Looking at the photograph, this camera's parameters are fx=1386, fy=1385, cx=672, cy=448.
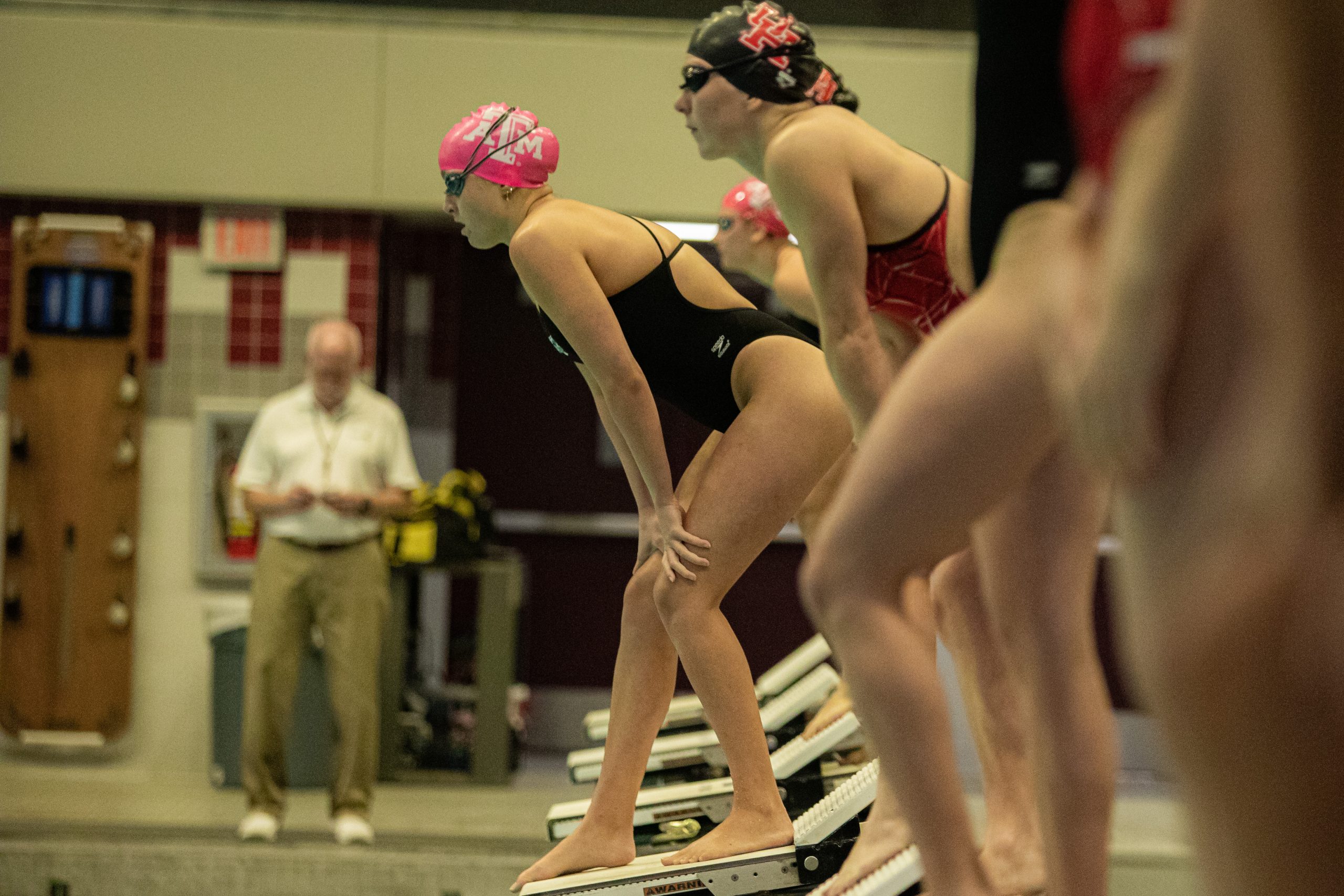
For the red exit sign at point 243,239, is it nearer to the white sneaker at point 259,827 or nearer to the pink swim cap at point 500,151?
the white sneaker at point 259,827

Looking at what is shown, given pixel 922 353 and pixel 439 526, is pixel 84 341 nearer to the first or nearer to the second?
pixel 439 526

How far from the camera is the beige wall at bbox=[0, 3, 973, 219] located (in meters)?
7.57

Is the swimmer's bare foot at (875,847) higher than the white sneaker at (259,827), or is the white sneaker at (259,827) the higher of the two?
the swimmer's bare foot at (875,847)

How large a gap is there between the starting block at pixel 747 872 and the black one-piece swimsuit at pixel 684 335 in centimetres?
86

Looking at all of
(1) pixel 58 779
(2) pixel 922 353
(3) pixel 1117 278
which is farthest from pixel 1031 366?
(1) pixel 58 779

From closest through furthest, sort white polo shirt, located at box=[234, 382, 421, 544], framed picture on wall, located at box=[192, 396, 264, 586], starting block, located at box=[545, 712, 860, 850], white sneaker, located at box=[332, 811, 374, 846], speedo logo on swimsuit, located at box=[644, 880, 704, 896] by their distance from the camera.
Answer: speedo logo on swimsuit, located at box=[644, 880, 704, 896]
starting block, located at box=[545, 712, 860, 850]
white sneaker, located at box=[332, 811, 374, 846]
white polo shirt, located at box=[234, 382, 421, 544]
framed picture on wall, located at box=[192, 396, 264, 586]

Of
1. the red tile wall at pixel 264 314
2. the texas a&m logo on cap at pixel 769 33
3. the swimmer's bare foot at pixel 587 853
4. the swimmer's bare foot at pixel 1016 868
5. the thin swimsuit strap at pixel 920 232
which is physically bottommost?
the swimmer's bare foot at pixel 587 853

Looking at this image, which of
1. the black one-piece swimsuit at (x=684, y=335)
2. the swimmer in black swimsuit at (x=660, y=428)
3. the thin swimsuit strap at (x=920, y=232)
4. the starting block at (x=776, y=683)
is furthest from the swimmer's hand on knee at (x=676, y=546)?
the starting block at (x=776, y=683)

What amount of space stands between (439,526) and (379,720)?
1067mm

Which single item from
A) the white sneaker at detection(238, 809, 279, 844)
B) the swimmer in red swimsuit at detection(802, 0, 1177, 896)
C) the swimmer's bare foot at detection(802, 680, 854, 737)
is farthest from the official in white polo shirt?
the swimmer in red swimsuit at detection(802, 0, 1177, 896)

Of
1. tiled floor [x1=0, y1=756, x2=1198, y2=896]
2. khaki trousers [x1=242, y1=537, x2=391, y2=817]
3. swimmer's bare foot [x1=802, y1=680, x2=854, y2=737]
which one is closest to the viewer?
swimmer's bare foot [x1=802, y1=680, x2=854, y2=737]

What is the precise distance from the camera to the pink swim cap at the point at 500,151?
9.86 feet

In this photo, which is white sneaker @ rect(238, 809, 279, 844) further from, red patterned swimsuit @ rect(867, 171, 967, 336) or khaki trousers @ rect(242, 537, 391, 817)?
red patterned swimsuit @ rect(867, 171, 967, 336)

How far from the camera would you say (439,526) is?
7410 millimetres
